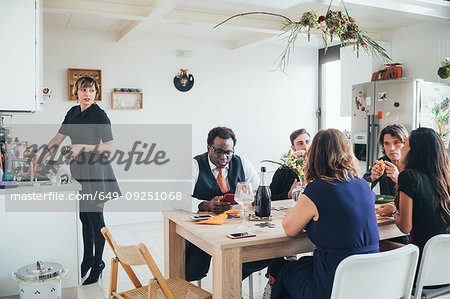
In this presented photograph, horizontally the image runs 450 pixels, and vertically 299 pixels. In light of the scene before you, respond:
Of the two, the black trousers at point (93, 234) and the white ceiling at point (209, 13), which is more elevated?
the white ceiling at point (209, 13)

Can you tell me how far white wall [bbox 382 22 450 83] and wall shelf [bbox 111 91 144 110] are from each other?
11.4ft

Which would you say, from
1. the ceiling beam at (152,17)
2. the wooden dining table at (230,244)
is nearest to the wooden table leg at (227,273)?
the wooden dining table at (230,244)

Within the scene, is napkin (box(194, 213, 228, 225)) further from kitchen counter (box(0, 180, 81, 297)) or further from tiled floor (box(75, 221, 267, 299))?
tiled floor (box(75, 221, 267, 299))

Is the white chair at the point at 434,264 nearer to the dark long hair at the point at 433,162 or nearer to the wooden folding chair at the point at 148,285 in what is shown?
the dark long hair at the point at 433,162

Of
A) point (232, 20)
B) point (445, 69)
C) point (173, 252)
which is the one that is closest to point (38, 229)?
point (173, 252)

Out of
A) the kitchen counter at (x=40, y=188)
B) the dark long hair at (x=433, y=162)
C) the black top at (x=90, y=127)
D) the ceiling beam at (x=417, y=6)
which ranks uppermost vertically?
the ceiling beam at (x=417, y=6)

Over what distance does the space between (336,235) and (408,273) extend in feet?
1.23

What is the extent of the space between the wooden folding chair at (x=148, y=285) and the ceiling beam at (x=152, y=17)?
243 centimetres

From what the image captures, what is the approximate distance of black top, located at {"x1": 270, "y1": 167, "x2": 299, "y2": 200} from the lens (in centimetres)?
348

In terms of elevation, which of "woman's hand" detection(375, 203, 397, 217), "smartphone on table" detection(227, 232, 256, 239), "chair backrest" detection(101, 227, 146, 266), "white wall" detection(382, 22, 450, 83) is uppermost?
"white wall" detection(382, 22, 450, 83)

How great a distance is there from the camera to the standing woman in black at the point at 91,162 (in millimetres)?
3664

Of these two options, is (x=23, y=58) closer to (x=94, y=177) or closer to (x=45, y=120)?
(x=94, y=177)

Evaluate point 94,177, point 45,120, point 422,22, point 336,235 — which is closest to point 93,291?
point 94,177

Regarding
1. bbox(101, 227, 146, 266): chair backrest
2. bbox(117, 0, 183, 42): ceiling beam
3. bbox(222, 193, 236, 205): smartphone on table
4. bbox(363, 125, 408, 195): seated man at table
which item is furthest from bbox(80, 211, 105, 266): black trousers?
bbox(363, 125, 408, 195): seated man at table
